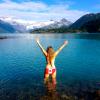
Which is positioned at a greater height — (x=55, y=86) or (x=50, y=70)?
(x=50, y=70)

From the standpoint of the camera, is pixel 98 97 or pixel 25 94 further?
pixel 25 94

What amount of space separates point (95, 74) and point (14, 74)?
33.5ft

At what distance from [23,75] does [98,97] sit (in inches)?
498

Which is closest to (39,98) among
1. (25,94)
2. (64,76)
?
(25,94)

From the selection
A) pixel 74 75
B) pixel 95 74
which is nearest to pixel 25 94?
pixel 74 75

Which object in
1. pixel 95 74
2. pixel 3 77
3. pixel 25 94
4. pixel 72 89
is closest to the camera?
pixel 25 94

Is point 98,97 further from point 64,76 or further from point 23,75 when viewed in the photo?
point 23,75

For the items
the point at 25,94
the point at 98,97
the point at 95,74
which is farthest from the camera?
the point at 95,74

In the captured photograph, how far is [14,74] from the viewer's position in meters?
30.5

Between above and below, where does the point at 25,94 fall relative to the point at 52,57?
below

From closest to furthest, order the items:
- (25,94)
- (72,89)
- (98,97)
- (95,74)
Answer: (98,97), (25,94), (72,89), (95,74)

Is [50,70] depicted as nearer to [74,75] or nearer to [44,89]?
[44,89]

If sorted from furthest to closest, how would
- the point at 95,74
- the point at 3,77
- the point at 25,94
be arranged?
the point at 95,74, the point at 3,77, the point at 25,94

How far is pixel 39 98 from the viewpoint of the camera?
19.9 meters
